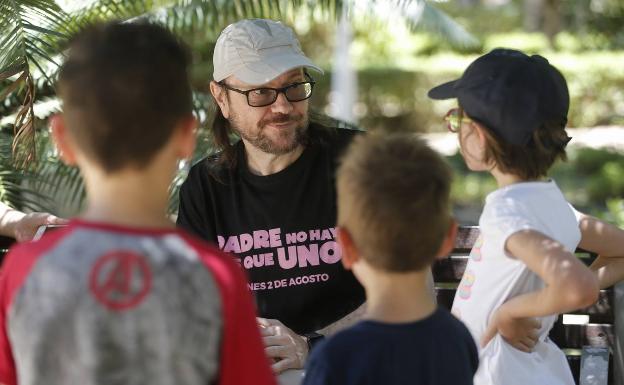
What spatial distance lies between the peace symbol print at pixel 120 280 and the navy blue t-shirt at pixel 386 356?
431mm

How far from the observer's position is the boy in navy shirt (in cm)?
184

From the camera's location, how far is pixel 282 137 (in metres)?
3.04

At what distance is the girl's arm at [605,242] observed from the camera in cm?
270

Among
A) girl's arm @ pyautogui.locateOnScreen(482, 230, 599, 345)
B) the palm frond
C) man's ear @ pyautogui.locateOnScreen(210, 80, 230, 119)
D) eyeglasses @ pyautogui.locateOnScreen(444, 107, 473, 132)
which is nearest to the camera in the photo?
girl's arm @ pyautogui.locateOnScreen(482, 230, 599, 345)

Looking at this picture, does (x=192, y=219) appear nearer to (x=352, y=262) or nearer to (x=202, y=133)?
(x=352, y=262)

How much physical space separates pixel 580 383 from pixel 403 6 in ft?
7.60

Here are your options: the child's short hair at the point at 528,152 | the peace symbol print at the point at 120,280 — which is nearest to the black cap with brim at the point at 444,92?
the child's short hair at the point at 528,152

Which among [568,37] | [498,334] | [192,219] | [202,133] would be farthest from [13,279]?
[568,37]

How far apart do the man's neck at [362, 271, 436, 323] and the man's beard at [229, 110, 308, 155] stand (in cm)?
120

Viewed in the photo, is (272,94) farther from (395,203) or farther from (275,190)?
(395,203)

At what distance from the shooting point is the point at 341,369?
1.83 m

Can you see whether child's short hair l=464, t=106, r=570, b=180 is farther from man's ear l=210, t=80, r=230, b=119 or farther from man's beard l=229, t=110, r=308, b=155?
man's ear l=210, t=80, r=230, b=119

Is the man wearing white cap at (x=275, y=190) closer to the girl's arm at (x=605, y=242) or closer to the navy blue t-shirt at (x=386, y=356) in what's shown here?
the girl's arm at (x=605, y=242)

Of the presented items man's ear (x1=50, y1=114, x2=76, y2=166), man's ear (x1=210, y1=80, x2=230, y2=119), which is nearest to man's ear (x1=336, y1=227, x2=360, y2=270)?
man's ear (x1=50, y1=114, x2=76, y2=166)
